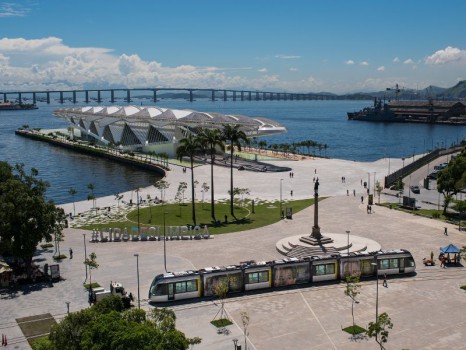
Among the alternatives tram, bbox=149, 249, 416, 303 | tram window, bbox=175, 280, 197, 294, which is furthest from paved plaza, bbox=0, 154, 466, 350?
tram window, bbox=175, 280, 197, 294

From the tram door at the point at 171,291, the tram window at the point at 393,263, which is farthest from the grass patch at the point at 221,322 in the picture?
the tram window at the point at 393,263

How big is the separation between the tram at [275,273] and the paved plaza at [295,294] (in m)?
0.90

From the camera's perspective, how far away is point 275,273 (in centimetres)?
3816

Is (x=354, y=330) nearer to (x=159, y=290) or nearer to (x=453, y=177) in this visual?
(x=159, y=290)

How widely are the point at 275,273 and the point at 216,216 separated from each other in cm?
2373

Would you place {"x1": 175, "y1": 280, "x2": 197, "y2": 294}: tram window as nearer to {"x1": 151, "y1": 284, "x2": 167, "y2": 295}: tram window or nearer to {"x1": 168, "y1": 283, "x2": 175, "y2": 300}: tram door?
{"x1": 168, "y1": 283, "x2": 175, "y2": 300}: tram door

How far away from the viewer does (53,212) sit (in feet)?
140

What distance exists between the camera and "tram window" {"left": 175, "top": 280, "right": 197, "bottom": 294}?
35.6 meters

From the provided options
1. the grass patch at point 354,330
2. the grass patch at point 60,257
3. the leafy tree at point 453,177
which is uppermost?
the leafy tree at point 453,177

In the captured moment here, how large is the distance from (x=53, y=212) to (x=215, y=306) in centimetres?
1616

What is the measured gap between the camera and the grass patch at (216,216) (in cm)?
5669

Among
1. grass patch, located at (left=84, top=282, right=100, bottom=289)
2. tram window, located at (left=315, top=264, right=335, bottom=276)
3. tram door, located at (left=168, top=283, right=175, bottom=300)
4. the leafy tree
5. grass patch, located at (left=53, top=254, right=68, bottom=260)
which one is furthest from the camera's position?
the leafy tree

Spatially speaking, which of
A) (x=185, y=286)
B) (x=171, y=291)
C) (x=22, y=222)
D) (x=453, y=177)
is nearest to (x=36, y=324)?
(x=171, y=291)

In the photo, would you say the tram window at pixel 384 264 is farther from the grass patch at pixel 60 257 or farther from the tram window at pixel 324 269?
the grass patch at pixel 60 257
